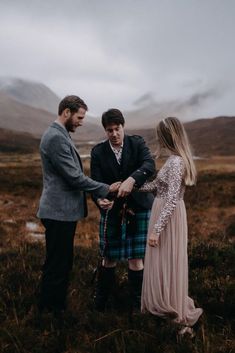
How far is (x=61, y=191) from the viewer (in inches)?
173

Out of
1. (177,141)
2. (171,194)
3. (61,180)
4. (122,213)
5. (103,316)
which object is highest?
(177,141)

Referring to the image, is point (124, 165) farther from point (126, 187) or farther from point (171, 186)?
point (171, 186)

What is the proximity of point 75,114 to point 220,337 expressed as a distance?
257 cm

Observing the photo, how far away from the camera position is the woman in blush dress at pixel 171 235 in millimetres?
4176

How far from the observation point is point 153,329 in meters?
4.11

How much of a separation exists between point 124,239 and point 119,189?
0.71 metres

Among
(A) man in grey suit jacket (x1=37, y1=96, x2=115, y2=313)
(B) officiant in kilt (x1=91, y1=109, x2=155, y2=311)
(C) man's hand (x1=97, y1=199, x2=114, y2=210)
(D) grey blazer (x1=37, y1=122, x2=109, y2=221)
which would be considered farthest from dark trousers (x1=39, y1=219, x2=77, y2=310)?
(B) officiant in kilt (x1=91, y1=109, x2=155, y2=311)

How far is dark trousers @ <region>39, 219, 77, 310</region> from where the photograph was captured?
4406 millimetres

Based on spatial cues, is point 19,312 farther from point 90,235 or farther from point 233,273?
point 90,235

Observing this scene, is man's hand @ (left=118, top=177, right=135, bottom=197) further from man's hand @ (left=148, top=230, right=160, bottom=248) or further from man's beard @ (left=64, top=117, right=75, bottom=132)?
man's beard @ (left=64, top=117, right=75, bottom=132)

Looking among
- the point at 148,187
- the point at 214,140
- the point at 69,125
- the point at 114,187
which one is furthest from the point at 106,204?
the point at 214,140

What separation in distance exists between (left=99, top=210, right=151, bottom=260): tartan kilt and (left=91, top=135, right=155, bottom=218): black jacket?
0.14 meters

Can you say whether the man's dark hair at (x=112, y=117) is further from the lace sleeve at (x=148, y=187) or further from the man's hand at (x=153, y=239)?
the man's hand at (x=153, y=239)

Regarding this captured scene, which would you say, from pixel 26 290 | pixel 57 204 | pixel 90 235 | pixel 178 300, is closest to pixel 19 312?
pixel 26 290
